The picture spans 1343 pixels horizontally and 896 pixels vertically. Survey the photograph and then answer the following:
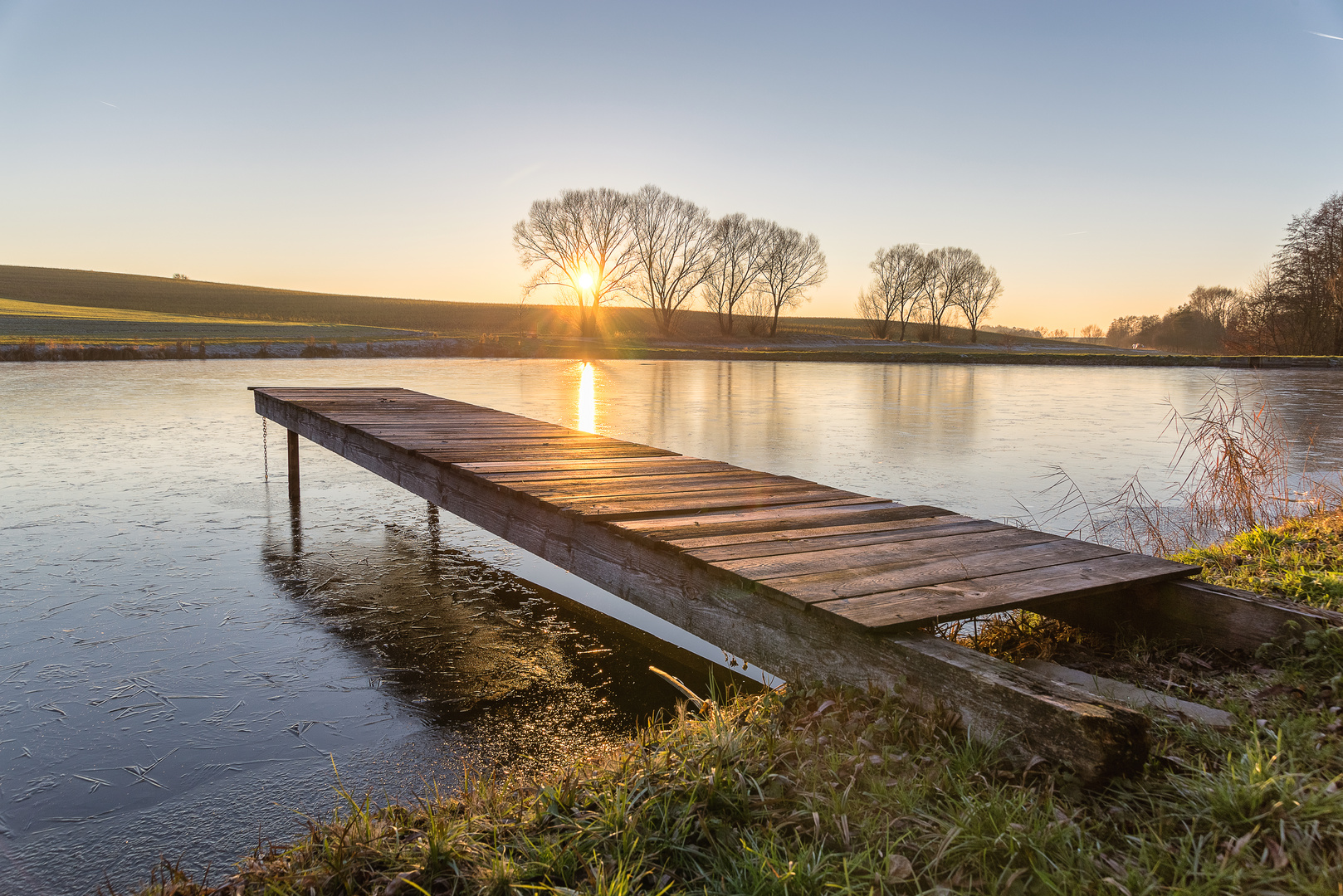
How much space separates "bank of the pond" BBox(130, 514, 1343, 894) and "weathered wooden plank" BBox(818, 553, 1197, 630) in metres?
0.25

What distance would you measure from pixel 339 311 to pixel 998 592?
7167 cm

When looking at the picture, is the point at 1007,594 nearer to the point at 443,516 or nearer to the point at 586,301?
the point at 443,516

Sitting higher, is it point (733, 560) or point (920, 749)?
point (733, 560)

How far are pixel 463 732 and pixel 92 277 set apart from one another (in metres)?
98.2

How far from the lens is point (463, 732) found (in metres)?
3.36

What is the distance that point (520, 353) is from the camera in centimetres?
3416

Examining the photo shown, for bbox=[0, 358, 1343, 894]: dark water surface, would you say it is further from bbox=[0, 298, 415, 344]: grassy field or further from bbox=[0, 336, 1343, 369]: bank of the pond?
bbox=[0, 298, 415, 344]: grassy field

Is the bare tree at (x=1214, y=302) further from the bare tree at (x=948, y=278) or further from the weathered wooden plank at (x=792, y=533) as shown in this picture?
the weathered wooden plank at (x=792, y=533)

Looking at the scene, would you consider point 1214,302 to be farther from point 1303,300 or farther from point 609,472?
point 609,472

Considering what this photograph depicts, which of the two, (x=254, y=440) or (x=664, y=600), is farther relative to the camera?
(x=254, y=440)

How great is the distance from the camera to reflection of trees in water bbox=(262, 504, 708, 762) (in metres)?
3.51

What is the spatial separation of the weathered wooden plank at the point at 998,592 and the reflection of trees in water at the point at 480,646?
136cm

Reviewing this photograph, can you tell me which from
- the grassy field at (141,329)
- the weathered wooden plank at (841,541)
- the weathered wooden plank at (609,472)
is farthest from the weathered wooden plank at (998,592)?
the grassy field at (141,329)

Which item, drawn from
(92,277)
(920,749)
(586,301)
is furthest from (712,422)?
(92,277)
